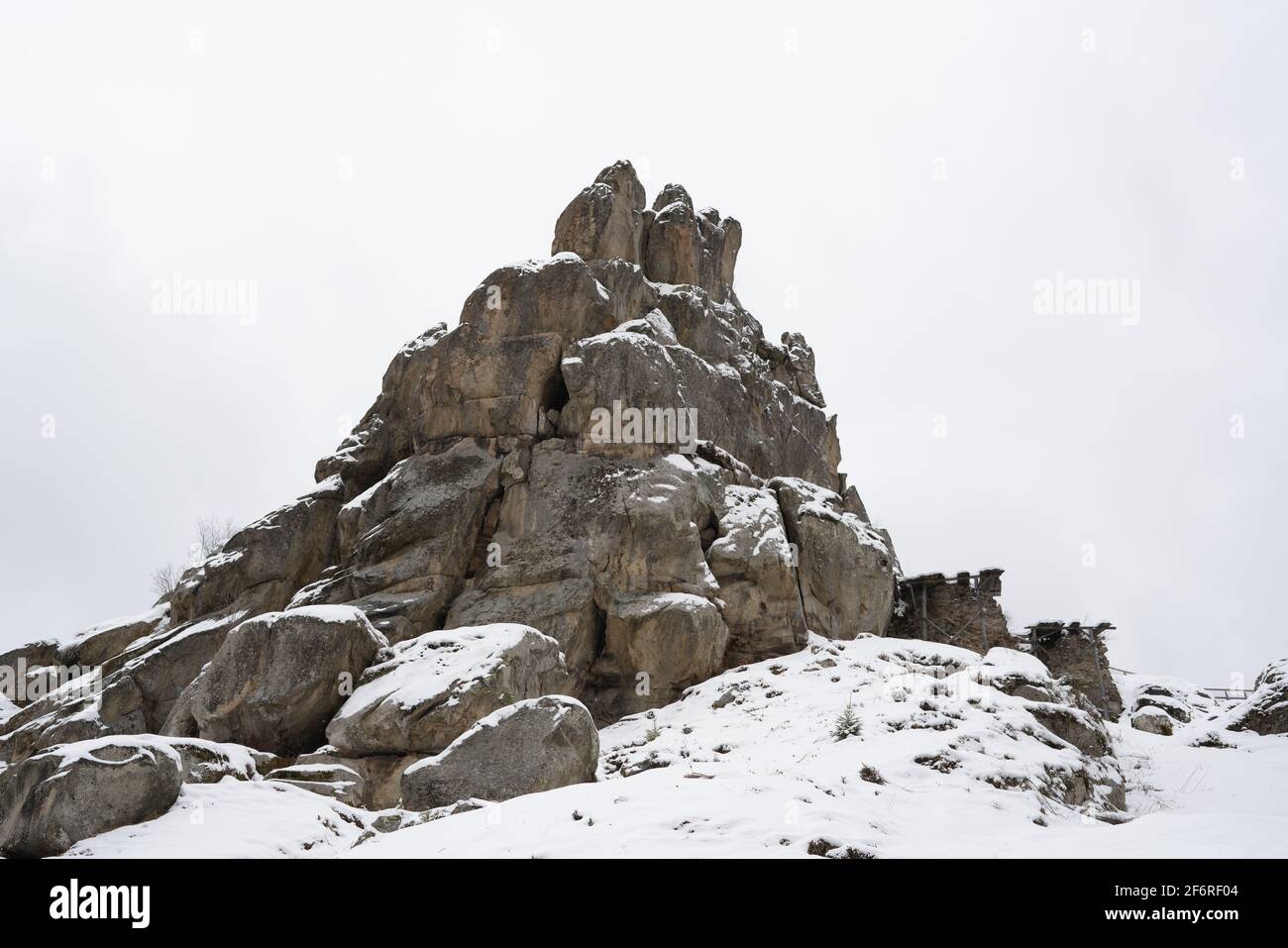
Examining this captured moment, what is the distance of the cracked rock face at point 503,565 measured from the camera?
16.2 metres

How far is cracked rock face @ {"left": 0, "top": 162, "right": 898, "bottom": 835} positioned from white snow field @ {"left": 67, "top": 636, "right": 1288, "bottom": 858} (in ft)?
11.3

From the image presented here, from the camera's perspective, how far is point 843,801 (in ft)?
28.5

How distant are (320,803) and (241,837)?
6.81ft

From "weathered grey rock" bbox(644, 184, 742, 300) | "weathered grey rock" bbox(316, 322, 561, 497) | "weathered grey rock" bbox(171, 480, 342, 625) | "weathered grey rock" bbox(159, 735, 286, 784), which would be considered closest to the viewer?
"weathered grey rock" bbox(159, 735, 286, 784)

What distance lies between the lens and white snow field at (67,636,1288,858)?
24.5ft

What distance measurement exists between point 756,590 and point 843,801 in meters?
15.6

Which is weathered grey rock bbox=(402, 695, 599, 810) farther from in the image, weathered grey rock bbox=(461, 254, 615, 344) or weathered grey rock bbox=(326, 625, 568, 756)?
weathered grey rock bbox=(461, 254, 615, 344)

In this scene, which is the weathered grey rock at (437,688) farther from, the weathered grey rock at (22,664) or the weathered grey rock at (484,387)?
the weathered grey rock at (22,664)

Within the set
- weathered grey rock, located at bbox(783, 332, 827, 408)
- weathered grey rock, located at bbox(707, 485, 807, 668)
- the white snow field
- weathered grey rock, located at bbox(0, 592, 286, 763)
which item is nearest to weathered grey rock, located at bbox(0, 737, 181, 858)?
the white snow field

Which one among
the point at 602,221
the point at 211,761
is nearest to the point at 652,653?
the point at 211,761

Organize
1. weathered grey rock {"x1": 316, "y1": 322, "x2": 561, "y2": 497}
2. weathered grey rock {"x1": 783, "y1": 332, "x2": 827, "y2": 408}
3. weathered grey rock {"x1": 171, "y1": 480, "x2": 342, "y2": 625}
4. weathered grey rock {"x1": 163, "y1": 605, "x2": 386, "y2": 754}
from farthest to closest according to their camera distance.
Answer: weathered grey rock {"x1": 783, "y1": 332, "x2": 827, "y2": 408} → weathered grey rock {"x1": 171, "y1": 480, "x2": 342, "y2": 625} → weathered grey rock {"x1": 316, "y1": 322, "x2": 561, "y2": 497} → weathered grey rock {"x1": 163, "y1": 605, "x2": 386, "y2": 754}
